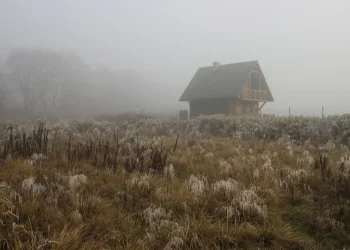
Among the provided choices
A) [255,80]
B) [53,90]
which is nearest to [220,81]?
[255,80]

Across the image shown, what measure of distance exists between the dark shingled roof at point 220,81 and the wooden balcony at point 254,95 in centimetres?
157

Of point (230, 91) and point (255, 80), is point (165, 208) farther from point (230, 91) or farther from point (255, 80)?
point (255, 80)

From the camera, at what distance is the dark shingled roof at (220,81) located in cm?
4037

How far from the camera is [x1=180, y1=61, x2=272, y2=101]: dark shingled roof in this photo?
40366 millimetres

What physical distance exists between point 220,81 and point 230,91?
11.9 ft

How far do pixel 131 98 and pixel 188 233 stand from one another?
79508 mm

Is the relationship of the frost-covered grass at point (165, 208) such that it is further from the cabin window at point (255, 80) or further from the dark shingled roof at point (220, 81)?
the cabin window at point (255, 80)

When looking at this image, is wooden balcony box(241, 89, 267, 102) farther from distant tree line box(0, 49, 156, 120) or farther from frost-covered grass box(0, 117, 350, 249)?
distant tree line box(0, 49, 156, 120)

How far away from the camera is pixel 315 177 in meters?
7.80

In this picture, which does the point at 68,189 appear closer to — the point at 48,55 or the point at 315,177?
the point at 315,177

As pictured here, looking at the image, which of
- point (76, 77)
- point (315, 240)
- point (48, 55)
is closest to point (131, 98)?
point (76, 77)

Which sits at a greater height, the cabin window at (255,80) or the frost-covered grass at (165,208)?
the cabin window at (255,80)

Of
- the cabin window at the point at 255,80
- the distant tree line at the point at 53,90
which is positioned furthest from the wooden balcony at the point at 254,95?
the distant tree line at the point at 53,90

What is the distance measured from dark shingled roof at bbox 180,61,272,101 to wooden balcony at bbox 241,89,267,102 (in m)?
1.57
